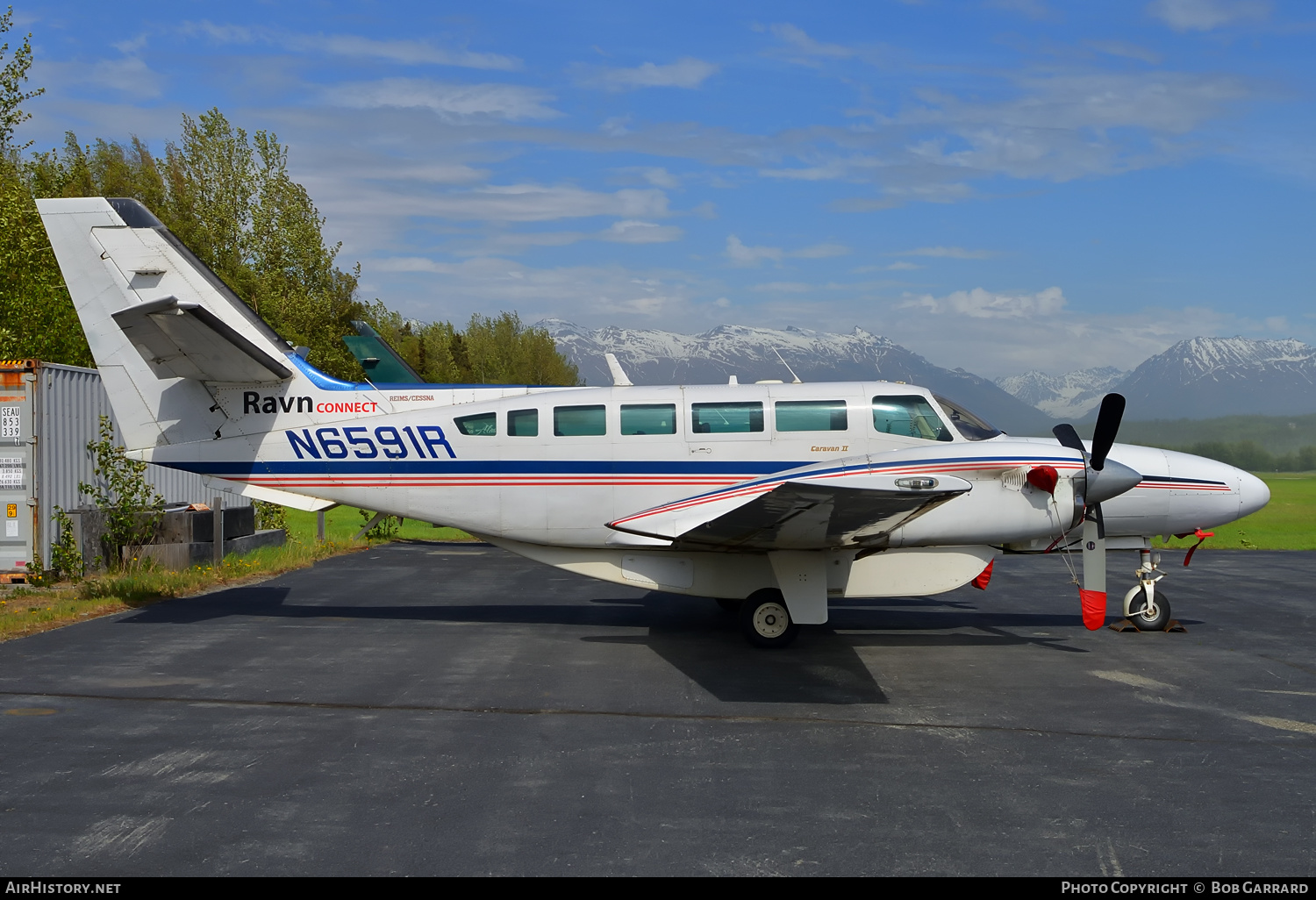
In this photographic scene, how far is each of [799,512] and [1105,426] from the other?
366 cm

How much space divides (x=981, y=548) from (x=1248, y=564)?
444 inches

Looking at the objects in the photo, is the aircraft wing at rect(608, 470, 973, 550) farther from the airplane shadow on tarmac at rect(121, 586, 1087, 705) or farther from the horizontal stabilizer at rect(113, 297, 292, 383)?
the horizontal stabilizer at rect(113, 297, 292, 383)

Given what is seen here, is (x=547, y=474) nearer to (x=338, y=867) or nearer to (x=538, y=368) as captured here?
(x=338, y=867)

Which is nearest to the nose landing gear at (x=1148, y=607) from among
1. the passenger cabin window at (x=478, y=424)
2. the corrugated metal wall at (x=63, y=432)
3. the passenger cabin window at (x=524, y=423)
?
the passenger cabin window at (x=524, y=423)

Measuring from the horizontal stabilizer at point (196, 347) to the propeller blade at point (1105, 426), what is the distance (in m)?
9.50

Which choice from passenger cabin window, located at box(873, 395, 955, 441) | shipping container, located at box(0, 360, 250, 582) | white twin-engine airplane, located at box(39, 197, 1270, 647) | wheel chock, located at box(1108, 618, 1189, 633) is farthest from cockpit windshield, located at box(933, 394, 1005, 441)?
shipping container, located at box(0, 360, 250, 582)

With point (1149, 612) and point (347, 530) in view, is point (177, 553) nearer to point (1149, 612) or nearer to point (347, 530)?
point (347, 530)

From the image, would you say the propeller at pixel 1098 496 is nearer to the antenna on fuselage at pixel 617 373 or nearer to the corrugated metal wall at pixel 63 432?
the antenna on fuselage at pixel 617 373

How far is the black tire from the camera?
459 inches

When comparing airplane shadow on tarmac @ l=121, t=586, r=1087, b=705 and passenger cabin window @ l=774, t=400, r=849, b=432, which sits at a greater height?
passenger cabin window @ l=774, t=400, r=849, b=432

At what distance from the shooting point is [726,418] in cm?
1136

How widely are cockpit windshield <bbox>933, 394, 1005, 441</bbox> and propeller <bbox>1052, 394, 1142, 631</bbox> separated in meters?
1.08

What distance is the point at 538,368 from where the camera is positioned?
57.6 meters

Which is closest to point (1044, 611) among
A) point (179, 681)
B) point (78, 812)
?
point (179, 681)
